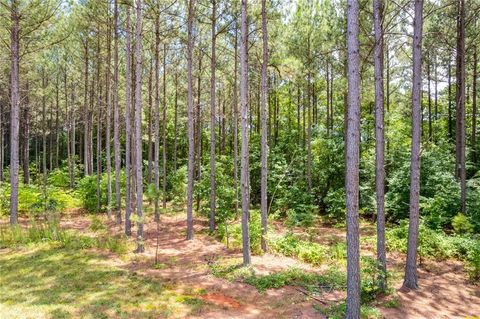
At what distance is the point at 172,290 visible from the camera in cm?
668

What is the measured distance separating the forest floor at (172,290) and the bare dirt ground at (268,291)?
2cm

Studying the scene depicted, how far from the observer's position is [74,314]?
5.34 meters

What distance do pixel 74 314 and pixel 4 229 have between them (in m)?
7.73

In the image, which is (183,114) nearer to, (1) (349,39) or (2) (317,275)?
(2) (317,275)

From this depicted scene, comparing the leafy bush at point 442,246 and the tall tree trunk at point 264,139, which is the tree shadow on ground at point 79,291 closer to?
the tall tree trunk at point 264,139

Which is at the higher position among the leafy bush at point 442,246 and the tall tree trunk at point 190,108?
the tall tree trunk at point 190,108

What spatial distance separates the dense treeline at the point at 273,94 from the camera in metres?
7.21

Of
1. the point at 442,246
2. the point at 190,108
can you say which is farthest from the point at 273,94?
the point at 442,246

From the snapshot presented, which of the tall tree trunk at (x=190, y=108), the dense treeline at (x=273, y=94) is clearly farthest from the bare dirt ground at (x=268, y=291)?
the tall tree trunk at (x=190, y=108)

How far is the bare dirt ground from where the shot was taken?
5.96 meters

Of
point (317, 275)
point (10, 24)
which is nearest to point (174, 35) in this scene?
point (10, 24)

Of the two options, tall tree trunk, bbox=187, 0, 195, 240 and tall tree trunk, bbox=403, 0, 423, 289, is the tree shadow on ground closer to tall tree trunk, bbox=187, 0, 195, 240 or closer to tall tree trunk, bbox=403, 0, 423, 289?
tall tree trunk, bbox=187, 0, 195, 240

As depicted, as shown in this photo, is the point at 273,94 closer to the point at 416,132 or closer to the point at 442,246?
the point at 442,246

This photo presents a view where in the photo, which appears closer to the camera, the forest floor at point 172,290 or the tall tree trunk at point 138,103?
the forest floor at point 172,290
